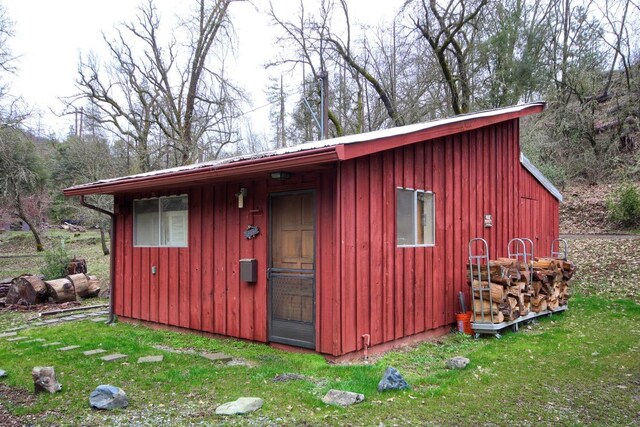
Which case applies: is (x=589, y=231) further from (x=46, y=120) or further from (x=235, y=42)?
(x=46, y=120)

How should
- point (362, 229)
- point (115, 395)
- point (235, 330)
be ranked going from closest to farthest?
1. point (115, 395)
2. point (362, 229)
3. point (235, 330)

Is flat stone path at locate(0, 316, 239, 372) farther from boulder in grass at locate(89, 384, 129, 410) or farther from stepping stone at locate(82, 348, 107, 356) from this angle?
boulder in grass at locate(89, 384, 129, 410)

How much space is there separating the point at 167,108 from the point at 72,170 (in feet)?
27.1

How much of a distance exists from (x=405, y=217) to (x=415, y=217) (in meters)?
0.20

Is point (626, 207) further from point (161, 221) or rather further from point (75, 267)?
point (75, 267)

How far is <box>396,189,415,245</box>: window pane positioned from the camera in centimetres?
577

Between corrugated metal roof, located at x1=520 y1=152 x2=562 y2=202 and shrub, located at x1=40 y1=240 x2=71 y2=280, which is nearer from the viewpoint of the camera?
corrugated metal roof, located at x1=520 y1=152 x2=562 y2=202

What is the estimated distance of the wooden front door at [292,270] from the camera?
5.27 m

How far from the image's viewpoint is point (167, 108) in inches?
712

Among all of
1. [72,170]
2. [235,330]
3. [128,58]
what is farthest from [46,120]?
[235,330]

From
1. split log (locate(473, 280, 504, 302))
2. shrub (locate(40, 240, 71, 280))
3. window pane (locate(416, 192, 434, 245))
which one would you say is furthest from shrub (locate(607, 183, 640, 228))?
shrub (locate(40, 240, 71, 280))

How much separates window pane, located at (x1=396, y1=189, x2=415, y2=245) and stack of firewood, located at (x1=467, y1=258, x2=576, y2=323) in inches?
43.7

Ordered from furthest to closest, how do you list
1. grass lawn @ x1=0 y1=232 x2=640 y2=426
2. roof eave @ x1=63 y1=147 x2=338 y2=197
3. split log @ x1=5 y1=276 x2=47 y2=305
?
split log @ x1=5 y1=276 x2=47 y2=305, roof eave @ x1=63 y1=147 x2=338 y2=197, grass lawn @ x1=0 y1=232 x2=640 y2=426

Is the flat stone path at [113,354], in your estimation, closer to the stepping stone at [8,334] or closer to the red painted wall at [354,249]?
the stepping stone at [8,334]
